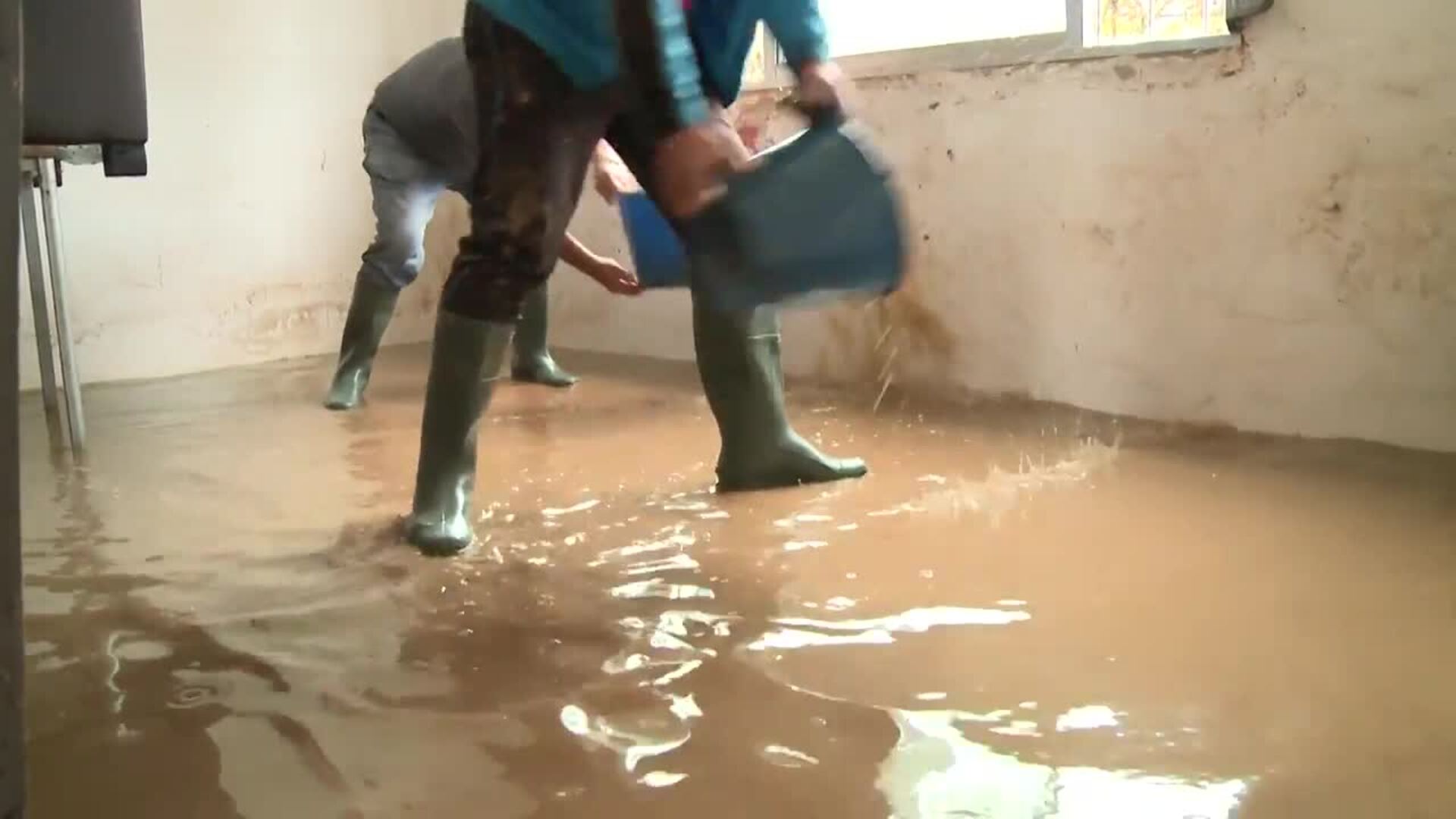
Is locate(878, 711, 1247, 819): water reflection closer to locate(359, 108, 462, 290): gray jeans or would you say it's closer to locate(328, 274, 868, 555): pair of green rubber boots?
locate(328, 274, 868, 555): pair of green rubber boots

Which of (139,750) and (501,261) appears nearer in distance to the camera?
(139,750)

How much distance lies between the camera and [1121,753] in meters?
0.92

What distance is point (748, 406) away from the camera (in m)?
1.71

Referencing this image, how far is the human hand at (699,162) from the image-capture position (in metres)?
1.11

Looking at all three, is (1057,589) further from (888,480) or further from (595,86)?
(595,86)

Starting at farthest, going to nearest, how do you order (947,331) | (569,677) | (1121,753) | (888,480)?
(947,331), (888,480), (569,677), (1121,753)

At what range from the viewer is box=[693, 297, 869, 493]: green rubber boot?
5.58 ft

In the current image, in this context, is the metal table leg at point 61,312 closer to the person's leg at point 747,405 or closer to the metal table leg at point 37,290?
the metal table leg at point 37,290

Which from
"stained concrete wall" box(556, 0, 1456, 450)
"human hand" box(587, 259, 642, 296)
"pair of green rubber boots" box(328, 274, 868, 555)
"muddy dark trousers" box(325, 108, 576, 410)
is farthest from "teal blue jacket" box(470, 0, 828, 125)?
"muddy dark trousers" box(325, 108, 576, 410)

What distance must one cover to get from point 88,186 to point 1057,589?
2414mm

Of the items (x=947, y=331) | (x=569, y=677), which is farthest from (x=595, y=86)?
(x=947, y=331)

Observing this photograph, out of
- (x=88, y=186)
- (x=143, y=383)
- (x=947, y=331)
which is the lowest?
(x=143, y=383)

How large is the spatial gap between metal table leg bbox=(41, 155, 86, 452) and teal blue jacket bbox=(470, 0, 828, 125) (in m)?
1.00

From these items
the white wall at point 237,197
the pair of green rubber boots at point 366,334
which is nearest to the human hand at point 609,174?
the pair of green rubber boots at point 366,334
